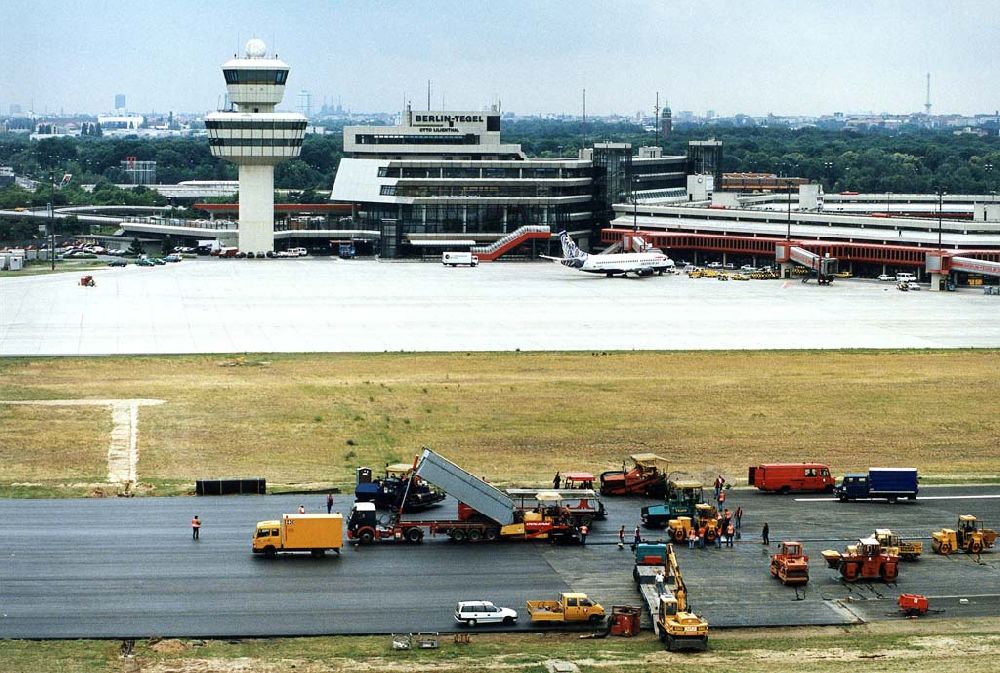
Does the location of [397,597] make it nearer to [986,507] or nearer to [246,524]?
[246,524]

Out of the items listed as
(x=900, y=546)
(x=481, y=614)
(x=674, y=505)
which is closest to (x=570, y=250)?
(x=674, y=505)

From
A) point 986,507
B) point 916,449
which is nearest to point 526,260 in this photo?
point 916,449

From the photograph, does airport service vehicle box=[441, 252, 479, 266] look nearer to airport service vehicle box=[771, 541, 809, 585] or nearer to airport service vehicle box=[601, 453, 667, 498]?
airport service vehicle box=[601, 453, 667, 498]

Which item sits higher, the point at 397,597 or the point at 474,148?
the point at 474,148

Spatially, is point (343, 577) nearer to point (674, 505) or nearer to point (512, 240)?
point (674, 505)

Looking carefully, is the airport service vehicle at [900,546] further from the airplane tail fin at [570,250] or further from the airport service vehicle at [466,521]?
the airplane tail fin at [570,250]

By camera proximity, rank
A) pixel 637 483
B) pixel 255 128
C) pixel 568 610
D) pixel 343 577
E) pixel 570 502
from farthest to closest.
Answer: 1. pixel 255 128
2. pixel 637 483
3. pixel 570 502
4. pixel 343 577
5. pixel 568 610
